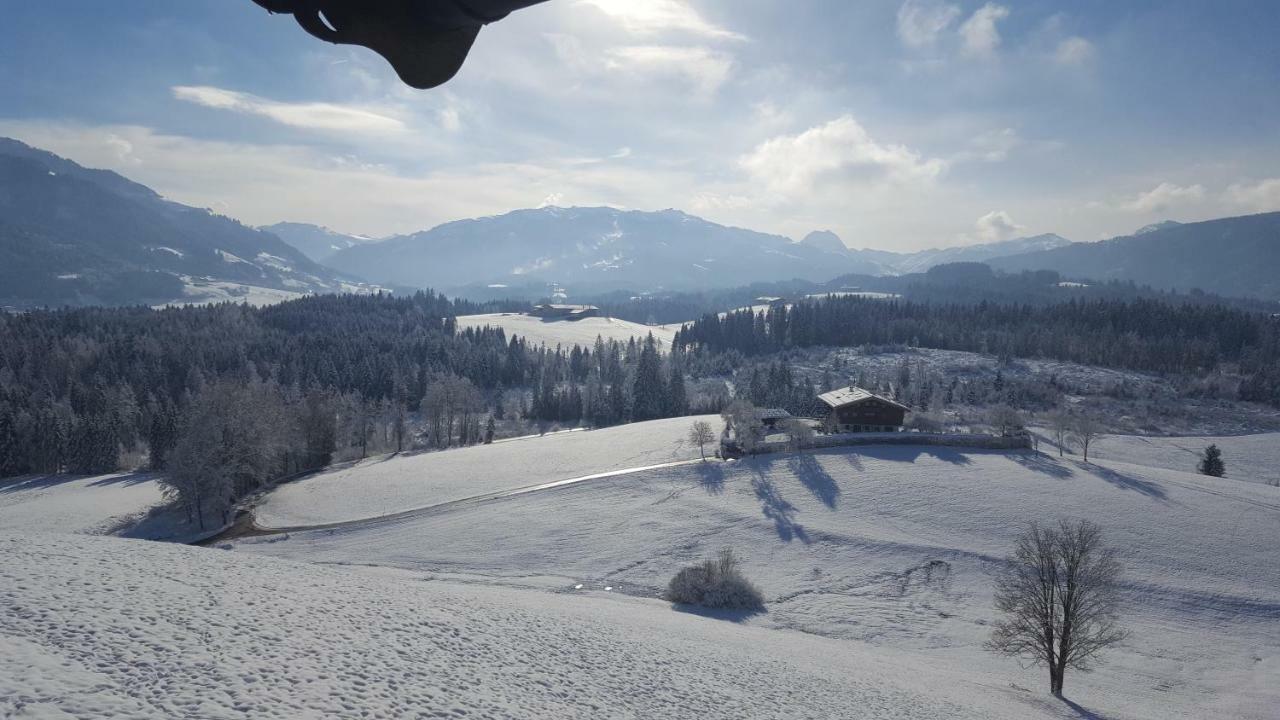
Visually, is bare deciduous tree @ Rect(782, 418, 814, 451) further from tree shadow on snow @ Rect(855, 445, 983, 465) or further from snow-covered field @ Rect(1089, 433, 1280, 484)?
snow-covered field @ Rect(1089, 433, 1280, 484)

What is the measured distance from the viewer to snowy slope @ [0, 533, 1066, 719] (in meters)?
9.95

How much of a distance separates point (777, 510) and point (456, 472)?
100 ft

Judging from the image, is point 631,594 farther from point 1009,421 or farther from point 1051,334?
point 1051,334

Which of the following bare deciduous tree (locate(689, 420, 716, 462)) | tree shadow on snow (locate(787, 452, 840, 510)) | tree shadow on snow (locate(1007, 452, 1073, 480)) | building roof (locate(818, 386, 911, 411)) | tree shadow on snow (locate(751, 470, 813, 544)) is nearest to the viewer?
tree shadow on snow (locate(751, 470, 813, 544))

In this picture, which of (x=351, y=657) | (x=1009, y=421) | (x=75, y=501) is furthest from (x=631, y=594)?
(x=75, y=501)

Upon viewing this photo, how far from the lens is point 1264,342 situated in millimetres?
140625

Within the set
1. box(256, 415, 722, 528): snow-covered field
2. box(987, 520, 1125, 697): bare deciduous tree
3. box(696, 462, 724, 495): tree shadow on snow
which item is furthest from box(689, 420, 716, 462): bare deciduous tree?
box(987, 520, 1125, 697): bare deciduous tree

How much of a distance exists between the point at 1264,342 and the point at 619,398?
507 feet

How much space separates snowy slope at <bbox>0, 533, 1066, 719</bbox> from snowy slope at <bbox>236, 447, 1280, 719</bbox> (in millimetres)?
8084

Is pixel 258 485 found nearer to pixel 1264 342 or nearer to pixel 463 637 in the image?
pixel 463 637

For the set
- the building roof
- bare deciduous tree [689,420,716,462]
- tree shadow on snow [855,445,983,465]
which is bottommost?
tree shadow on snow [855,445,983,465]

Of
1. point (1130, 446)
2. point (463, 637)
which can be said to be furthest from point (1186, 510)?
point (463, 637)

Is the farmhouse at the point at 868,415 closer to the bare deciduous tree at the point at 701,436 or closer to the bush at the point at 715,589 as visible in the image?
the bare deciduous tree at the point at 701,436

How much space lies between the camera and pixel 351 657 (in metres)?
12.6
